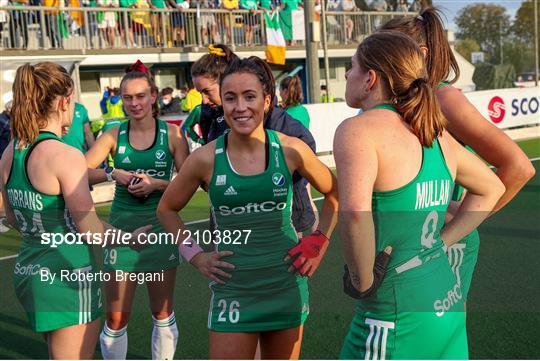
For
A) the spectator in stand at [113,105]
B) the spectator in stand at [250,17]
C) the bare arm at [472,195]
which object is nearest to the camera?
the bare arm at [472,195]

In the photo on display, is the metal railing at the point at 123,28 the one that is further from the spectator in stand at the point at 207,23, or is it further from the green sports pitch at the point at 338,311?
the green sports pitch at the point at 338,311

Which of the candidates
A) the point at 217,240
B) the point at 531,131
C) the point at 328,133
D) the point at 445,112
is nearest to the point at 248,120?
the point at 217,240

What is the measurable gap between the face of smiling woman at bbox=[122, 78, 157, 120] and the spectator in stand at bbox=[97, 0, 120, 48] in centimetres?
1693

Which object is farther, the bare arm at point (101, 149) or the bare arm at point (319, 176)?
the bare arm at point (101, 149)

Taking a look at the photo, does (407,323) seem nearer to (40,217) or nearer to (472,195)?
(472,195)

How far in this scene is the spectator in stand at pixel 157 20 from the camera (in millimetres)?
21734

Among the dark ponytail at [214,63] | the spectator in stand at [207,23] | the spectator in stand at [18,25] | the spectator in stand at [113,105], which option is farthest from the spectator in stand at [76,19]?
the dark ponytail at [214,63]

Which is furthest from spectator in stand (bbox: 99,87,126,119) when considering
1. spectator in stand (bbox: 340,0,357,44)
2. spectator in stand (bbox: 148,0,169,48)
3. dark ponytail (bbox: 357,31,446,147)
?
dark ponytail (bbox: 357,31,446,147)

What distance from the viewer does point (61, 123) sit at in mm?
3398

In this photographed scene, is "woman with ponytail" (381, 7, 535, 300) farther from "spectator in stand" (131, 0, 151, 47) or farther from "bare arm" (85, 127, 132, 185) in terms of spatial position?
"spectator in stand" (131, 0, 151, 47)

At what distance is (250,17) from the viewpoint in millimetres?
24359

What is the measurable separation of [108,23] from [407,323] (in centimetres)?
2028

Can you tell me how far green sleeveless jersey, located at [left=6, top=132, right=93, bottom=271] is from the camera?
3227 millimetres

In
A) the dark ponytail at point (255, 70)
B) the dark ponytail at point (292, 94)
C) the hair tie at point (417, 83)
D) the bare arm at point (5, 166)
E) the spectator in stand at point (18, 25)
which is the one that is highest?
the spectator in stand at point (18, 25)
